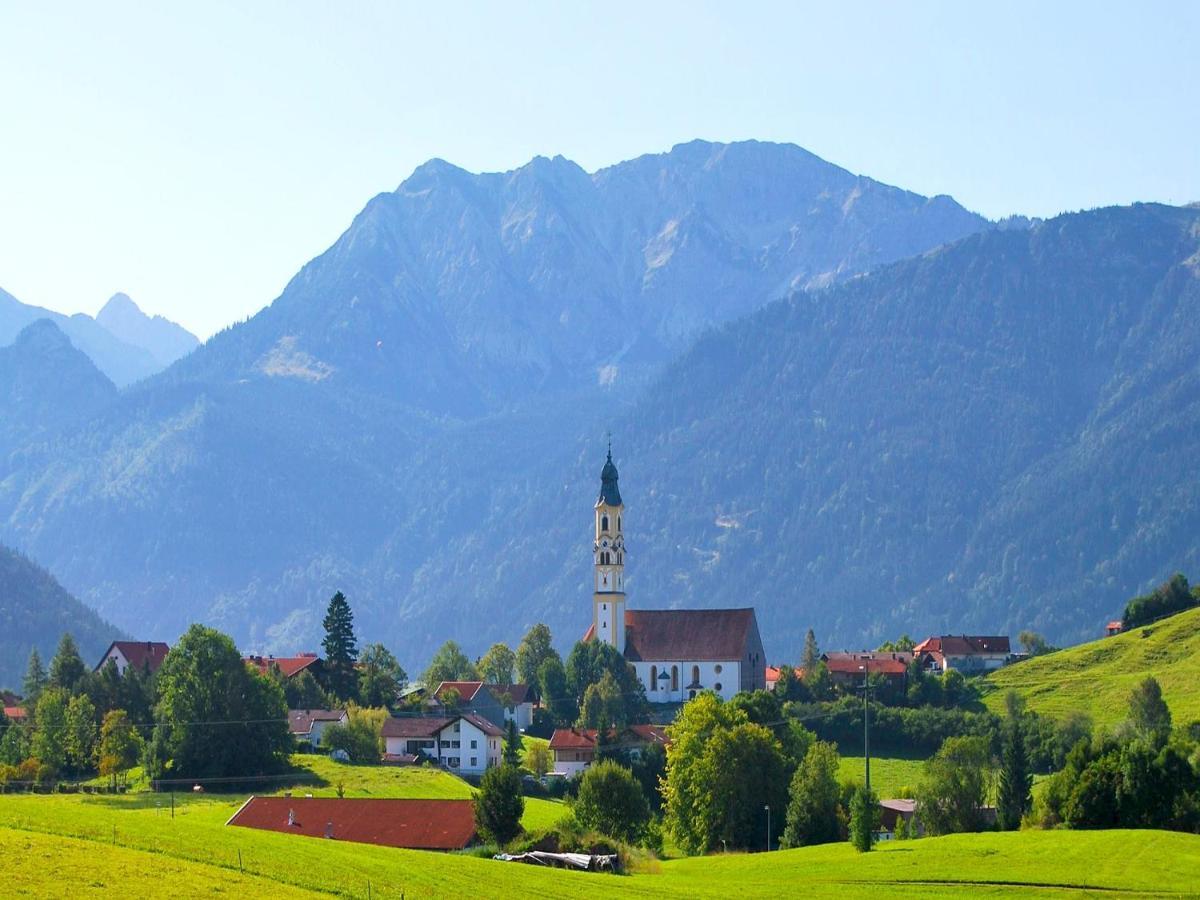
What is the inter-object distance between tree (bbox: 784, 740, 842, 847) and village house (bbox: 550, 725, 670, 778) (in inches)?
1451

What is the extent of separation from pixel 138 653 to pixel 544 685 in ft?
115

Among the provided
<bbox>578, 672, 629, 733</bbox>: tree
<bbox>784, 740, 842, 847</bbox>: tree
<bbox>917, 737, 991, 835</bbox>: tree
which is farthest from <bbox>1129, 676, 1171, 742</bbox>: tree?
<bbox>578, 672, 629, 733</bbox>: tree

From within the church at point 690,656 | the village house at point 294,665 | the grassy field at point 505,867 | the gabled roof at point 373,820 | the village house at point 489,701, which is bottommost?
the grassy field at point 505,867

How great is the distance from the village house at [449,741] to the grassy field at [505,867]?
5399cm

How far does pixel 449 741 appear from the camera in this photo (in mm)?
152250

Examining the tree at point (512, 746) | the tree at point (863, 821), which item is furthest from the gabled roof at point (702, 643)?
the tree at point (863, 821)

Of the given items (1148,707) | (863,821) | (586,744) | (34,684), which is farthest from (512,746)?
(863,821)

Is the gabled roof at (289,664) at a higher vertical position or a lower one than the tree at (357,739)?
higher

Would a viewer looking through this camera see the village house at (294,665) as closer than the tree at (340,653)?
No

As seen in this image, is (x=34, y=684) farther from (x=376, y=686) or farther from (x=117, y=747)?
(x=117, y=747)

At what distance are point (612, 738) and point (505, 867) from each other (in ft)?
250

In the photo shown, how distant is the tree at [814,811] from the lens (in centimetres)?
10944

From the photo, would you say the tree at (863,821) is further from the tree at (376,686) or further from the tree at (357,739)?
the tree at (376,686)

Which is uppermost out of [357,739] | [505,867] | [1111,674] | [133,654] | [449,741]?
[133,654]
